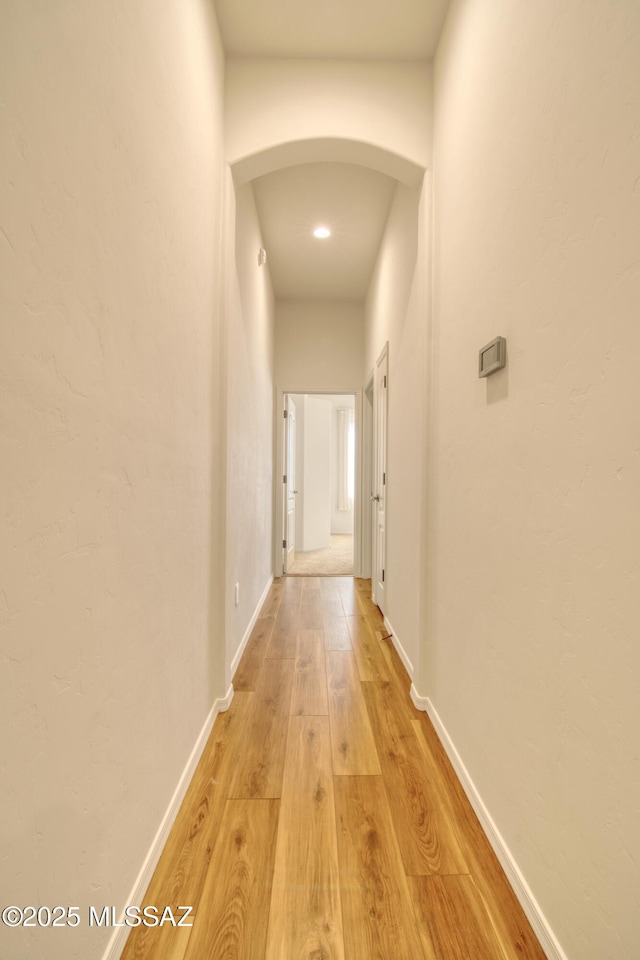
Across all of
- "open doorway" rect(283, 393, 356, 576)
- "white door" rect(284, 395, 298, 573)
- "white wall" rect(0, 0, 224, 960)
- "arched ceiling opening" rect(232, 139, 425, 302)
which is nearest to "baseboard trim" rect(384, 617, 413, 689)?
"white wall" rect(0, 0, 224, 960)

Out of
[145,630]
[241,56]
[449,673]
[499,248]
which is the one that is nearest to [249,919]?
[145,630]

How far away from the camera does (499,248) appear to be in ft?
4.54

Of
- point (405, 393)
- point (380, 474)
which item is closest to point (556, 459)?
point (405, 393)

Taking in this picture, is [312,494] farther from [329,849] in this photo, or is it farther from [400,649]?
[329,849]

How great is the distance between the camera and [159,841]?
4.15ft

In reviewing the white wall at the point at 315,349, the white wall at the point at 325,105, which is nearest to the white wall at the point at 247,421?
the white wall at the point at 325,105

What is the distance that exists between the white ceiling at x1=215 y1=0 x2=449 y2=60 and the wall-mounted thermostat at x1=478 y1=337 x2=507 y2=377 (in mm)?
1732

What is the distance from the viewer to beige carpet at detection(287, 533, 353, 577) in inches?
208

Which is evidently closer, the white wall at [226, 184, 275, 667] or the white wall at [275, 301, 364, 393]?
the white wall at [226, 184, 275, 667]

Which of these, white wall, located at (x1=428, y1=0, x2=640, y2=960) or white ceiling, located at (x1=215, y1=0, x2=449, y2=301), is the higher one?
white ceiling, located at (x1=215, y1=0, x2=449, y2=301)

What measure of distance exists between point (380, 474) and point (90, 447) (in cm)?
316

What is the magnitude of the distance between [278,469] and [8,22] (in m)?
4.34

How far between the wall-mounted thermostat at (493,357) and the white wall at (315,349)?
3.61 m

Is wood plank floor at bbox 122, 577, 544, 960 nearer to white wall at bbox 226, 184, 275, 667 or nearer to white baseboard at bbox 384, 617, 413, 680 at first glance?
white baseboard at bbox 384, 617, 413, 680
